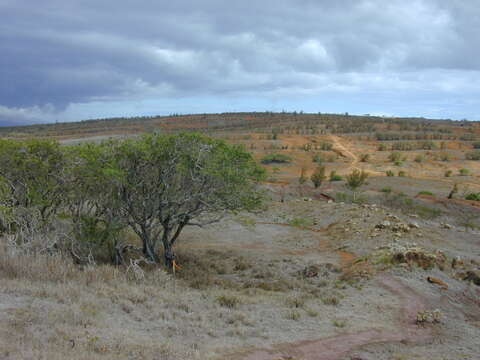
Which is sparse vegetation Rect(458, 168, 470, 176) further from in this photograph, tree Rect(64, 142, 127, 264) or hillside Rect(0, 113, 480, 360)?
tree Rect(64, 142, 127, 264)

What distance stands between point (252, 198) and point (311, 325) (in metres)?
5.40

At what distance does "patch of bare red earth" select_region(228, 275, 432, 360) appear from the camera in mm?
6840

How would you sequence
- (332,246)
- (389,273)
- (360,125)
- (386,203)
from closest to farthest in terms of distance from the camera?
(389,273) < (332,246) < (386,203) < (360,125)

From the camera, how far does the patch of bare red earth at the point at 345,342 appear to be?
269 inches

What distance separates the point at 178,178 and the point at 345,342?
6.49 metres

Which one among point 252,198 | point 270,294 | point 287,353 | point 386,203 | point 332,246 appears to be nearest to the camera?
point 287,353

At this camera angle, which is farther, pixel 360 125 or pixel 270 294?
pixel 360 125

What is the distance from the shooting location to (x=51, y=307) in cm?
701

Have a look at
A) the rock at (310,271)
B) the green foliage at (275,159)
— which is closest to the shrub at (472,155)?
the green foliage at (275,159)

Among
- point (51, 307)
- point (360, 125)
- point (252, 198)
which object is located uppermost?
point (360, 125)

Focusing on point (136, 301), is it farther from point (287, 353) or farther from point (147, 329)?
point (287, 353)

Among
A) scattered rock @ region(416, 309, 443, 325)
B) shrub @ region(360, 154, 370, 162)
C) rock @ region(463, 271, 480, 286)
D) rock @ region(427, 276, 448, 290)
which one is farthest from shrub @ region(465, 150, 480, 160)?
scattered rock @ region(416, 309, 443, 325)

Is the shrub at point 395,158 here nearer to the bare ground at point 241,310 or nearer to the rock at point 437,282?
the bare ground at point 241,310

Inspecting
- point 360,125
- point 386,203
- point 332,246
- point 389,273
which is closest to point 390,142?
point 360,125
